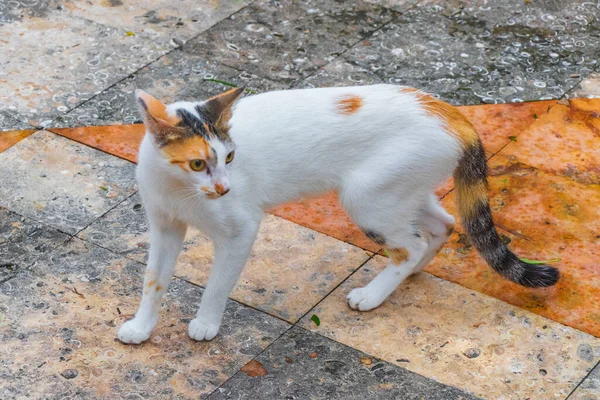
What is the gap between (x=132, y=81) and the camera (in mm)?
6246

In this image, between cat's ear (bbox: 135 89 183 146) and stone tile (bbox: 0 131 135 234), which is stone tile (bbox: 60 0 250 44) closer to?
stone tile (bbox: 0 131 135 234)

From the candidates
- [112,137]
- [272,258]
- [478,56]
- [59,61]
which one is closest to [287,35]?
[478,56]

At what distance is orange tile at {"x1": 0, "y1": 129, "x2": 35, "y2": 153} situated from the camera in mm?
5574

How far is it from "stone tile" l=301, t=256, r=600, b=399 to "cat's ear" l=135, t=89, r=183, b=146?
1.31 m

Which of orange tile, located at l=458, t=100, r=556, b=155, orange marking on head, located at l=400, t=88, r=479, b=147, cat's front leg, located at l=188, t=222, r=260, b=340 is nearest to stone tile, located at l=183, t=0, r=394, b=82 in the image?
orange tile, located at l=458, t=100, r=556, b=155

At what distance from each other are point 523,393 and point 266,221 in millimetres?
1748

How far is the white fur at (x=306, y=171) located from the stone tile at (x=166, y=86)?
1910 mm

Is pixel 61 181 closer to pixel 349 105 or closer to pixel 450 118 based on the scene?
pixel 349 105

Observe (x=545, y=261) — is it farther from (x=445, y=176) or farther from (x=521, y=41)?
(x=521, y=41)

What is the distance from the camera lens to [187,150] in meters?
3.54

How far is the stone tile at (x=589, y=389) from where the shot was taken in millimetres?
4008

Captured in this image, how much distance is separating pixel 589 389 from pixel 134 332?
6.72 feet

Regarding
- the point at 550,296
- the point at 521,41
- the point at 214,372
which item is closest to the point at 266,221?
the point at 214,372

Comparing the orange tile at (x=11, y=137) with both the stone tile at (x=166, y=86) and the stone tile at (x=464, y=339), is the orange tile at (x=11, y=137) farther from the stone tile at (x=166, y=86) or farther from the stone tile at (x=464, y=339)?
the stone tile at (x=464, y=339)
